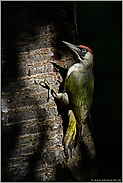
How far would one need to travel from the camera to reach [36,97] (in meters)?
1.41

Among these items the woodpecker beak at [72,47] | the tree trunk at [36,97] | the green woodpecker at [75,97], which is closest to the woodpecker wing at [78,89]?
the green woodpecker at [75,97]

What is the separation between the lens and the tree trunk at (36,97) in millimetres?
1303

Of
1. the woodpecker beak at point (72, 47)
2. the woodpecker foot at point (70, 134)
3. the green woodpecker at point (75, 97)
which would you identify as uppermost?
the woodpecker beak at point (72, 47)

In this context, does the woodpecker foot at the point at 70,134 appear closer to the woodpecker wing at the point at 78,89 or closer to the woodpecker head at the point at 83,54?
the woodpecker wing at the point at 78,89

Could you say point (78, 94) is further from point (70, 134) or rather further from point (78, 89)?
point (70, 134)

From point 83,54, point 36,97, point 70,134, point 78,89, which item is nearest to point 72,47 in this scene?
point 83,54

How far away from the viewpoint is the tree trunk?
4.28ft

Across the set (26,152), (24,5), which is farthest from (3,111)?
(24,5)

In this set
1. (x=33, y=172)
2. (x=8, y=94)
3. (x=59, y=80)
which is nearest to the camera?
(x=33, y=172)

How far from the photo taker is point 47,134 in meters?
1.37

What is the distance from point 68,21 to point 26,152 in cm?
131

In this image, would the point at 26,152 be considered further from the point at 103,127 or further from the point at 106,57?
the point at 106,57

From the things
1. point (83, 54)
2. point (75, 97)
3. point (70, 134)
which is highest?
point (83, 54)

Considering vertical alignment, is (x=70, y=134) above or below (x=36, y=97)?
below
